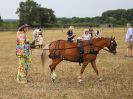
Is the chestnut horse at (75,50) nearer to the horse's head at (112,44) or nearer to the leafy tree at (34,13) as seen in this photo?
the horse's head at (112,44)

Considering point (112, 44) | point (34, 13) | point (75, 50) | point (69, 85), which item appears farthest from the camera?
point (34, 13)

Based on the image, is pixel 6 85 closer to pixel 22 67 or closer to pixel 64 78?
pixel 22 67

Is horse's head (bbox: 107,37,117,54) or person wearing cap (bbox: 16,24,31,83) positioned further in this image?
horse's head (bbox: 107,37,117,54)

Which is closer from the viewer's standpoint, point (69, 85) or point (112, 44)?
point (69, 85)

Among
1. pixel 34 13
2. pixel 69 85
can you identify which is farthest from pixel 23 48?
pixel 34 13

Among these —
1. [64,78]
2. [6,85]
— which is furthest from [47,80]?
[6,85]

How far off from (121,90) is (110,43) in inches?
82.1

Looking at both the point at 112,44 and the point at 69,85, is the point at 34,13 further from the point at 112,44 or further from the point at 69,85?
the point at 69,85

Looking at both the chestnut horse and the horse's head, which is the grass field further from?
the horse's head

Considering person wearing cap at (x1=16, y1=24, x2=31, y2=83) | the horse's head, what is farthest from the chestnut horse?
person wearing cap at (x1=16, y1=24, x2=31, y2=83)

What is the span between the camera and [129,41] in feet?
63.6

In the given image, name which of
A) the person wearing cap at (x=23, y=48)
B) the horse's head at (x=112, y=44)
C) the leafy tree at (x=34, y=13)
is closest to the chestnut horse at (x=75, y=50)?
the horse's head at (x=112, y=44)

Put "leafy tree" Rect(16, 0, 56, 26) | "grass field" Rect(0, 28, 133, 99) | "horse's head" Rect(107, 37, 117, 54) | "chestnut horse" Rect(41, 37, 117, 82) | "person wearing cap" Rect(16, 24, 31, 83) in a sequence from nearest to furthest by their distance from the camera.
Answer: "grass field" Rect(0, 28, 133, 99)
"person wearing cap" Rect(16, 24, 31, 83)
"chestnut horse" Rect(41, 37, 117, 82)
"horse's head" Rect(107, 37, 117, 54)
"leafy tree" Rect(16, 0, 56, 26)

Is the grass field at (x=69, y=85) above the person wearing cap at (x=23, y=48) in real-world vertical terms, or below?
below
